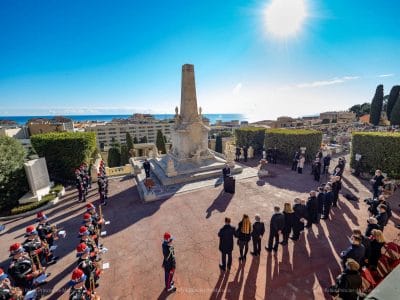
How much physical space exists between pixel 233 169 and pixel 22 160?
44.9 ft

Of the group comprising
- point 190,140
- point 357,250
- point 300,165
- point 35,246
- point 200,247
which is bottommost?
point 200,247

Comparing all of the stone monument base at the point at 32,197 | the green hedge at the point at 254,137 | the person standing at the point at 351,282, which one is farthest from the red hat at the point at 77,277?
the green hedge at the point at 254,137

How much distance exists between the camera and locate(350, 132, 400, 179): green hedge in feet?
37.1

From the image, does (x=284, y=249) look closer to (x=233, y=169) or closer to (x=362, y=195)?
(x=362, y=195)

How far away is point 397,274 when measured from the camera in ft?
6.84

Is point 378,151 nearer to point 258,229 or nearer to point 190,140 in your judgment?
point 258,229

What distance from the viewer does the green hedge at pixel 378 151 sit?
445 inches

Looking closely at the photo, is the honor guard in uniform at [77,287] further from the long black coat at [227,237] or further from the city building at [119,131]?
the city building at [119,131]

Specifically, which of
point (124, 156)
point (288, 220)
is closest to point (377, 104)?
point (288, 220)

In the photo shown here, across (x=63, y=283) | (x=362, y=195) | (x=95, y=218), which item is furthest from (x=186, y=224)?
(x=362, y=195)

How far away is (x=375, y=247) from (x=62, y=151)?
16730 mm

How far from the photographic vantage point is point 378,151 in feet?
39.5

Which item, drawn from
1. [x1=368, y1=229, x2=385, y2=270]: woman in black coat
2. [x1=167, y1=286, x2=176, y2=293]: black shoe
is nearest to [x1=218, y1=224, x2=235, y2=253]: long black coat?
[x1=167, y1=286, x2=176, y2=293]: black shoe

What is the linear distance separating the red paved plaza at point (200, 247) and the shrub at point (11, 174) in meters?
1.96
